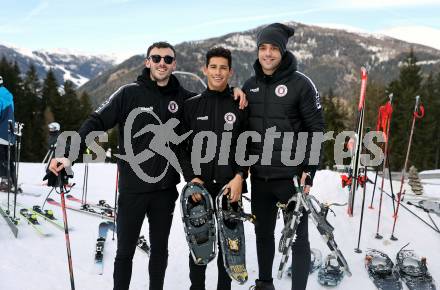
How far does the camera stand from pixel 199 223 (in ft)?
13.2

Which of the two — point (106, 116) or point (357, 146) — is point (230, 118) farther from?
point (357, 146)

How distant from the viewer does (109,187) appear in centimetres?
1037

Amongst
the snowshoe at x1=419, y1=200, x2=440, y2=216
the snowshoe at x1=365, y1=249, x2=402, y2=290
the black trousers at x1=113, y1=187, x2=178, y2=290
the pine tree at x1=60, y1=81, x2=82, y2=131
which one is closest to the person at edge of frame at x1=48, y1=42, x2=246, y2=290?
the black trousers at x1=113, y1=187, x2=178, y2=290

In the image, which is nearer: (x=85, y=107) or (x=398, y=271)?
(x=398, y=271)

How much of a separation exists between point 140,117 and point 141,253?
8.85 ft

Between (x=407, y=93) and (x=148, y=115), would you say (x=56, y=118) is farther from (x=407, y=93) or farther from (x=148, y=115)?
(x=148, y=115)

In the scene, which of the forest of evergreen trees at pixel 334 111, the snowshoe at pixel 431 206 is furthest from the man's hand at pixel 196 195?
the forest of evergreen trees at pixel 334 111

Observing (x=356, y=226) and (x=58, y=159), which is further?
(x=356, y=226)

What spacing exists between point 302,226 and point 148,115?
6.62ft

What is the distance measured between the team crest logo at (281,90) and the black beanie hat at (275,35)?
1.23 feet

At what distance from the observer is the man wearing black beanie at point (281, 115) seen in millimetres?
3818

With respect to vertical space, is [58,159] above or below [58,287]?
above

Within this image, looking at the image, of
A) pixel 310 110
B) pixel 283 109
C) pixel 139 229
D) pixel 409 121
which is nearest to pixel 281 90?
pixel 283 109

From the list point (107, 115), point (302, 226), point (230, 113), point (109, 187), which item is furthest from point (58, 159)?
point (109, 187)
